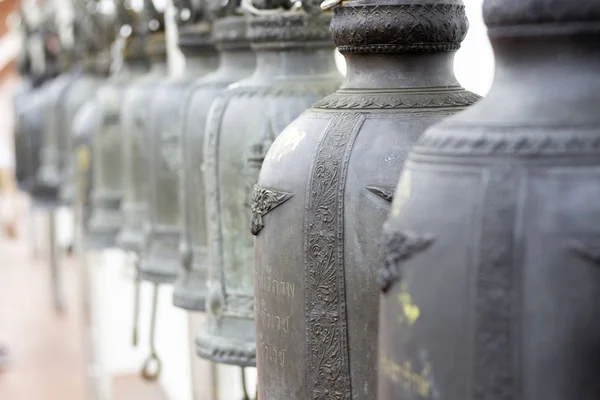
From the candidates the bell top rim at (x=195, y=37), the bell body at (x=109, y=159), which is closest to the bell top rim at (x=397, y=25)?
the bell top rim at (x=195, y=37)

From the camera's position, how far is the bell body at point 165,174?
238cm

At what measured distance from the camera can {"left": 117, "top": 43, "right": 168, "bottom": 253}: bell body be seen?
2.58 meters

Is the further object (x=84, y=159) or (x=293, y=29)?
(x=84, y=159)

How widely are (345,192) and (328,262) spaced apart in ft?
0.28

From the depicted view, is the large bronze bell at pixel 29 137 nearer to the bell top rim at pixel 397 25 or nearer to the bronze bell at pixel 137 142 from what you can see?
the bronze bell at pixel 137 142

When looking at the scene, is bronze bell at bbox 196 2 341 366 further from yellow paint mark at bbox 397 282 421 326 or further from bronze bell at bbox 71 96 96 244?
bronze bell at bbox 71 96 96 244

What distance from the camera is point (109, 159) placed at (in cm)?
303

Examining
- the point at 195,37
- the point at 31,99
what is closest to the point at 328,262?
the point at 195,37

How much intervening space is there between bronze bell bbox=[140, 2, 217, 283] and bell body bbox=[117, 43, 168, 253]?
0.08m

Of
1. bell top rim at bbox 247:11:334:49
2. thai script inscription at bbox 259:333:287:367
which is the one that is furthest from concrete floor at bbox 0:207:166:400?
thai script inscription at bbox 259:333:287:367

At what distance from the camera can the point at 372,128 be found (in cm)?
142

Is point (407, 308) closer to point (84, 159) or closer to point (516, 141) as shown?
point (516, 141)

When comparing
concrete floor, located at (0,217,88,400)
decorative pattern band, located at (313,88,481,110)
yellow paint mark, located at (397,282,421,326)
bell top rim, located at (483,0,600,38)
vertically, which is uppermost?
bell top rim, located at (483,0,600,38)

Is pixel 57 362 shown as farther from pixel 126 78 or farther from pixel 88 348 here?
pixel 126 78
